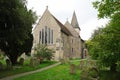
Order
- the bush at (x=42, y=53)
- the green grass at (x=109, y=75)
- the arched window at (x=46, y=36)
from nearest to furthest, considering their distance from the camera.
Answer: the green grass at (x=109, y=75) < the bush at (x=42, y=53) < the arched window at (x=46, y=36)

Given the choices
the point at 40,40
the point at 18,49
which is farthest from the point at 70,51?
the point at 18,49

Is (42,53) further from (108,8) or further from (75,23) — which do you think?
(75,23)

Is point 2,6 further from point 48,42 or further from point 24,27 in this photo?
point 48,42

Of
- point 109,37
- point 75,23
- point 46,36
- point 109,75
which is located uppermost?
point 75,23

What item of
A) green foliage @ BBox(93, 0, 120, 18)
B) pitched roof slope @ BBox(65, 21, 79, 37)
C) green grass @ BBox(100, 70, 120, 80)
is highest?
pitched roof slope @ BBox(65, 21, 79, 37)

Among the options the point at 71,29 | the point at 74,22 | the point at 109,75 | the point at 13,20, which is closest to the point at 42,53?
the point at 13,20

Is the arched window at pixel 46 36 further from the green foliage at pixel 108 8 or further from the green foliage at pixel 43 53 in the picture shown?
the green foliage at pixel 108 8

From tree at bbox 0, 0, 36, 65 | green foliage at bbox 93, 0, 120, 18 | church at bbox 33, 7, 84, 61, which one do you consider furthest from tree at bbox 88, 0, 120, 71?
church at bbox 33, 7, 84, 61

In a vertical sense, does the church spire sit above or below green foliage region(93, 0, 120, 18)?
above

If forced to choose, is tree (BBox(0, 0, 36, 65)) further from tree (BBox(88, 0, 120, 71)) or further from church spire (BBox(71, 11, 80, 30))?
church spire (BBox(71, 11, 80, 30))

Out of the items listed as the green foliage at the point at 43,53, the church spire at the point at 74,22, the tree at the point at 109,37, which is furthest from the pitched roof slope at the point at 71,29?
the tree at the point at 109,37

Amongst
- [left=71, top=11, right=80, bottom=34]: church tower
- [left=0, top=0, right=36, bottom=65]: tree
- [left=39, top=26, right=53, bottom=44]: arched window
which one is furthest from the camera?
[left=71, top=11, right=80, bottom=34]: church tower

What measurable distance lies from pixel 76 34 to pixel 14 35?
51.2 metres

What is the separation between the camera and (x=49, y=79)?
2166 cm
